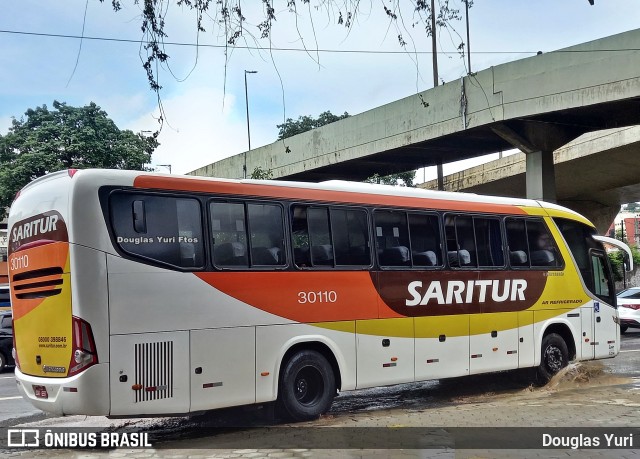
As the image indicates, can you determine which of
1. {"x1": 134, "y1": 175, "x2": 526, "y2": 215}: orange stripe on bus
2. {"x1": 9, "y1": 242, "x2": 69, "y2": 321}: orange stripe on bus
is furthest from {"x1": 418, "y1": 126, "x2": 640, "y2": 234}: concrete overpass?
{"x1": 9, "y1": 242, "x2": 69, "y2": 321}: orange stripe on bus

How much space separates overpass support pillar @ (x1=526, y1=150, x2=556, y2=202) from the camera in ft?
74.9

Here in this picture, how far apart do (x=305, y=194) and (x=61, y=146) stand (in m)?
24.6

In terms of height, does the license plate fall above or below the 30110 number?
below

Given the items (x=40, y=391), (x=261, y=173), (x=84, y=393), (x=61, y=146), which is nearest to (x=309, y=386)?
(x=84, y=393)

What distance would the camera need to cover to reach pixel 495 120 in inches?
803

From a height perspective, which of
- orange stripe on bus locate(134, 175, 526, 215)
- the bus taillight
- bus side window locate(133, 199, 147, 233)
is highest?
orange stripe on bus locate(134, 175, 526, 215)

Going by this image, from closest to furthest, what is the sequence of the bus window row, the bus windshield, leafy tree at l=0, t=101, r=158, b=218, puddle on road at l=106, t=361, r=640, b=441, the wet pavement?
the wet pavement, the bus window row, puddle on road at l=106, t=361, r=640, b=441, the bus windshield, leafy tree at l=0, t=101, r=158, b=218

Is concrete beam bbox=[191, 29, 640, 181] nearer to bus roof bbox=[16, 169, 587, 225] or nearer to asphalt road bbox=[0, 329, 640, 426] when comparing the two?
bus roof bbox=[16, 169, 587, 225]

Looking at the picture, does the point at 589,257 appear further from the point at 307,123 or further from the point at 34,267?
the point at 307,123

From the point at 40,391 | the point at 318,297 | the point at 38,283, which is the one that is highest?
the point at 38,283

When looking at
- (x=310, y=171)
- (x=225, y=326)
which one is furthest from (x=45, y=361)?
(x=310, y=171)

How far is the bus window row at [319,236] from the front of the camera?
26.1 feet

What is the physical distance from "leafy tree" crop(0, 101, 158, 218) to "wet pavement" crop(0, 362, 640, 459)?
2260cm

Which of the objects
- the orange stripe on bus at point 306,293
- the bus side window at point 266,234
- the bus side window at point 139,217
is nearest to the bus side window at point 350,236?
the orange stripe on bus at point 306,293
